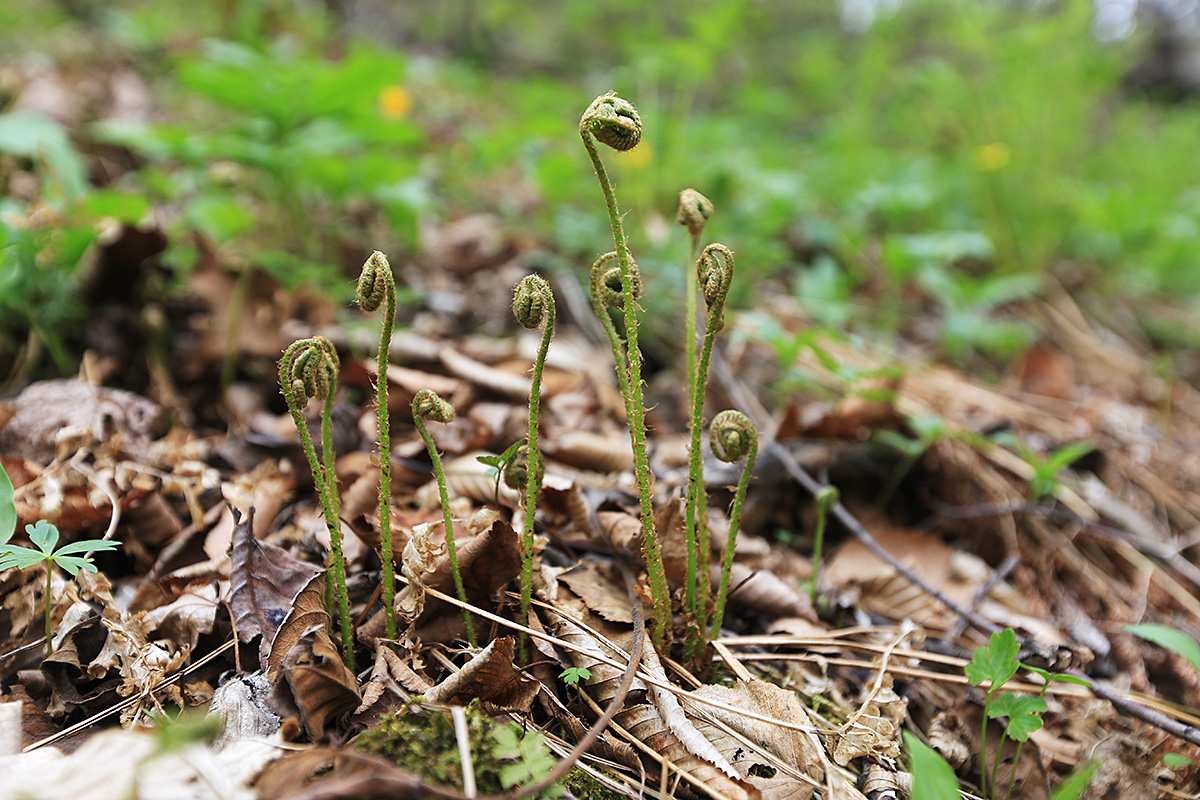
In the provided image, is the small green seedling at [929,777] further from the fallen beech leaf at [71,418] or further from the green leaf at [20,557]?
the fallen beech leaf at [71,418]

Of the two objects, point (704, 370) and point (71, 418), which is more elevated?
point (704, 370)

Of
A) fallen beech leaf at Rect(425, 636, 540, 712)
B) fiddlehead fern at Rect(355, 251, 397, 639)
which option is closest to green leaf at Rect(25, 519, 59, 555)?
fiddlehead fern at Rect(355, 251, 397, 639)

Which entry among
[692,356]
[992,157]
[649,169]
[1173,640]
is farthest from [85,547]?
[992,157]

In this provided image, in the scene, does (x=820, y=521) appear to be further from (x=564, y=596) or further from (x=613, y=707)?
(x=613, y=707)

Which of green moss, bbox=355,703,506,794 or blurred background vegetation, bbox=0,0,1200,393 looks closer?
green moss, bbox=355,703,506,794

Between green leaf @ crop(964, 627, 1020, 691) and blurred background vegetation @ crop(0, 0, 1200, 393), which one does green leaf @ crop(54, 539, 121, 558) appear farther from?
green leaf @ crop(964, 627, 1020, 691)

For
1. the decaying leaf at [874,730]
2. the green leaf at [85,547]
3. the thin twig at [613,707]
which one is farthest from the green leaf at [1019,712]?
the green leaf at [85,547]

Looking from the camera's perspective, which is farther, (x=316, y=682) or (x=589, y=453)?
(x=589, y=453)
